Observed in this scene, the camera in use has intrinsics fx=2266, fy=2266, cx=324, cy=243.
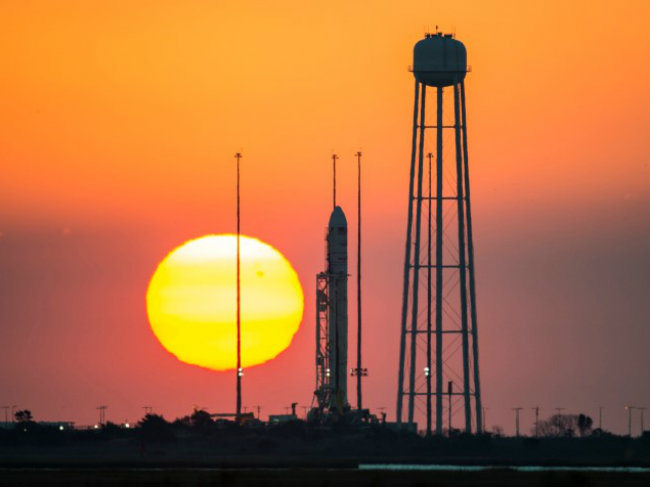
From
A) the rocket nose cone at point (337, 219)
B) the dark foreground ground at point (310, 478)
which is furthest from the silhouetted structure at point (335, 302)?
the dark foreground ground at point (310, 478)

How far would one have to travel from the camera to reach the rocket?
19088cm

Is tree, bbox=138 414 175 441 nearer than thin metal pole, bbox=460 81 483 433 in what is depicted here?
No

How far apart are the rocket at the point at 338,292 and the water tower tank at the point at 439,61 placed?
20.9 metres

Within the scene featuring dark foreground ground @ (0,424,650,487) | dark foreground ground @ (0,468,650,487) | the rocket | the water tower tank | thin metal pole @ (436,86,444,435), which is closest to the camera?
dark foreground ground @ (0,468,650,487)

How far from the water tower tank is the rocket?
20.9m

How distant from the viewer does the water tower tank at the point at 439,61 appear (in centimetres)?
17362

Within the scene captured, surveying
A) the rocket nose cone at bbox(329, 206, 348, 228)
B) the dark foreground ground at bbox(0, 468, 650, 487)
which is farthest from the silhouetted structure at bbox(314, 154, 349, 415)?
the dark foreground ground at bbox(0, 468, 650, 487)

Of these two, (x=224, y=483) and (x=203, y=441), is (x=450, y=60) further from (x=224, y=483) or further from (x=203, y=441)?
(x=224, y=483)

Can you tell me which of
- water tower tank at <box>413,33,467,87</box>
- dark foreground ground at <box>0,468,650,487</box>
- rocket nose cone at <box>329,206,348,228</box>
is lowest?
dark foreground ground at <box>0,468,650,487</box>

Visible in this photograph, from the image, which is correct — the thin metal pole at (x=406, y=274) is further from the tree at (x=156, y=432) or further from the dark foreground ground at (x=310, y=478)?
the dark foreground ground at (x=310, y=478)

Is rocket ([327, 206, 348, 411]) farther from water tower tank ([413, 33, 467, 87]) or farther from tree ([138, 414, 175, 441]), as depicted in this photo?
water tower tank ([413, 33, 467, 87])

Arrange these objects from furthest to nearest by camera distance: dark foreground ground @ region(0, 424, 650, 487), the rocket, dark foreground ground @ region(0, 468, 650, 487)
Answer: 1. the rocket
2. dark foreground ground @ region(0, 424, 650, 487)
3. dark foreground ground @ region(0, 468, 650, 487)

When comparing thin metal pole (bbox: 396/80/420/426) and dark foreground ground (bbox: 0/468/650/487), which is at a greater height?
thin metal pole (bbox: 396/80/420/426)

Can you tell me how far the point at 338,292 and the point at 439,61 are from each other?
26.1 m
